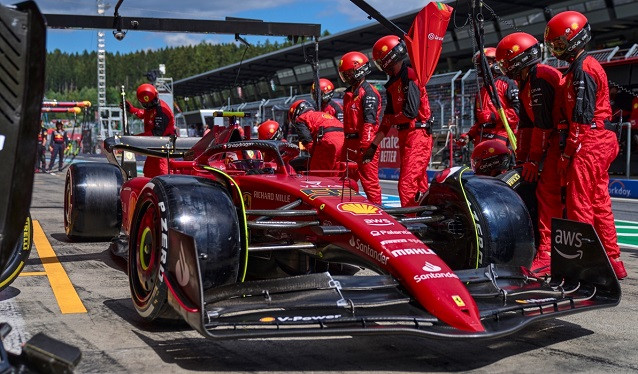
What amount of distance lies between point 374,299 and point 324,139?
6.36 meters

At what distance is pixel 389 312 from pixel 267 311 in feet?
2.00

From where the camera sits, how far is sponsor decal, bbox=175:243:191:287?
384cm

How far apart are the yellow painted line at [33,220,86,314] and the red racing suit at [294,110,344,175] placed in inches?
143

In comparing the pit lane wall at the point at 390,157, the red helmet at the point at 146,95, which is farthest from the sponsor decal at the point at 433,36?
the pit lane wall at the point at 390,157

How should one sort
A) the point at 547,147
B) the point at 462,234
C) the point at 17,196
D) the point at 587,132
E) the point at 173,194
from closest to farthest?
1. the point at 17,196
2. the point at 173,194
3. the point at 462,234
4. the point at 587,132
5. the point at 547,147

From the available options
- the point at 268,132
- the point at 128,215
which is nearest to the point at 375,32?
the point at 268,132

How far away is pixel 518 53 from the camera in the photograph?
22.3 feet

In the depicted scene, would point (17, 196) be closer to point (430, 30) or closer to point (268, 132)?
point (430, 30)

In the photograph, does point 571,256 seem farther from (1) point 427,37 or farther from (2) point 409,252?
(1) point 427,37

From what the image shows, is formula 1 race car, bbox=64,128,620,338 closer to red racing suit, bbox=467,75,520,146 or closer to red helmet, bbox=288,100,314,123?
red racing suit, bbox=467,75,520,146

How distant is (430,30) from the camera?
838cm

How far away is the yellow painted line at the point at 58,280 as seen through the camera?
511 cm

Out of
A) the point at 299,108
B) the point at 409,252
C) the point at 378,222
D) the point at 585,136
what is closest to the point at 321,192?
the point at 378,222

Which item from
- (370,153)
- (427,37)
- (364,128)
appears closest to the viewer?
(370,153)
